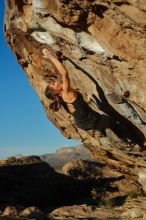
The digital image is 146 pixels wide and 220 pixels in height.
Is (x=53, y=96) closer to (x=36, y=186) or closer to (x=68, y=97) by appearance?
(x=68, y=97)

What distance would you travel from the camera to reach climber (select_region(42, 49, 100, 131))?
9.79 m

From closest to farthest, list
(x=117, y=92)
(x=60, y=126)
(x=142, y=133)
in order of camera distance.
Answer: (x=117, y=92)
(x=142, y=133)
(x=60, y=126)

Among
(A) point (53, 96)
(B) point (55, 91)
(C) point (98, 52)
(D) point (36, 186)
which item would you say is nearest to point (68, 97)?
(B) point (55, 91)

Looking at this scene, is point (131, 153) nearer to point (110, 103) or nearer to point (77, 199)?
point (110, 103)

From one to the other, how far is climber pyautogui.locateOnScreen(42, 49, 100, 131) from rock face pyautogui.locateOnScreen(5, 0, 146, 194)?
2.49ft

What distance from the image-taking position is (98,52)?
9.93m

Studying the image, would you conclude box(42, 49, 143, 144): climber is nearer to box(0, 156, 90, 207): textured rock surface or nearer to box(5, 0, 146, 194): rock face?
box(5, 0, 146, 194): rock face

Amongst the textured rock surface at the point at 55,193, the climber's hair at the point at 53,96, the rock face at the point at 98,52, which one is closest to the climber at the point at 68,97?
the climber's hair at the point at 53,96

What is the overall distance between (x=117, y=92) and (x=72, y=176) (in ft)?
38.3

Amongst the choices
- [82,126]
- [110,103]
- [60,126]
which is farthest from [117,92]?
[60,126]

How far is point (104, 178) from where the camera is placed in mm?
22219

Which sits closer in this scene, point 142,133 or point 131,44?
point 131,44

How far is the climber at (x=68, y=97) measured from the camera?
9.79 m

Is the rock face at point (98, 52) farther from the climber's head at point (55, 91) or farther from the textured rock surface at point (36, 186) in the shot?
the textured rock surface at point (36, 186)
